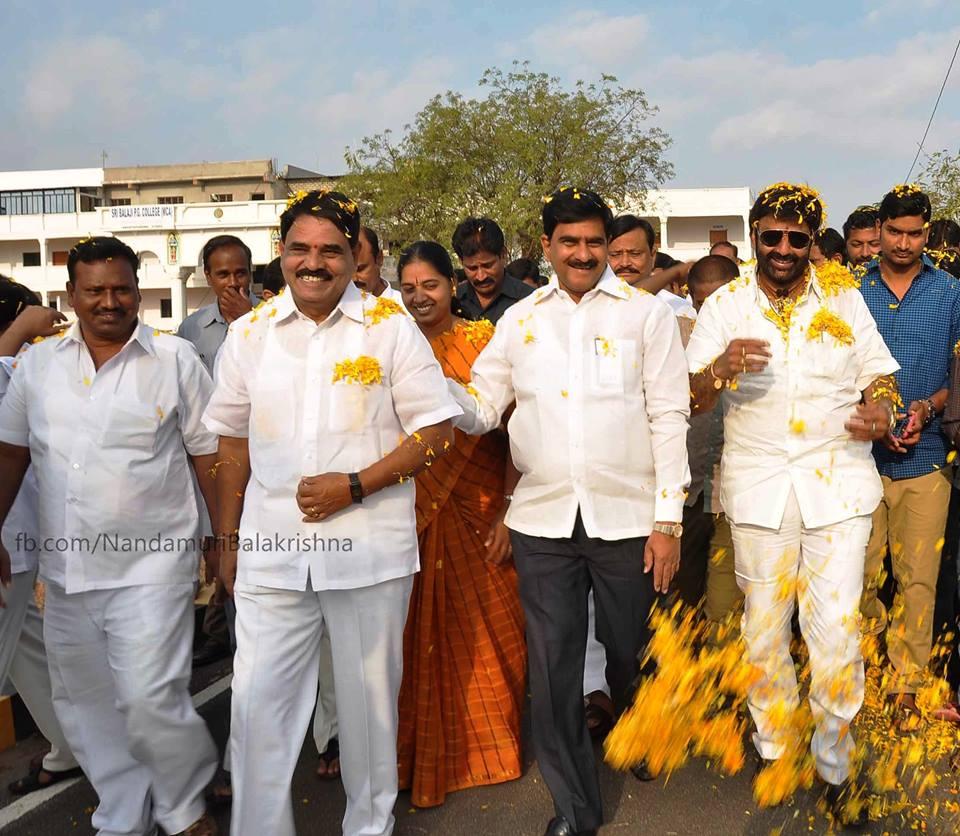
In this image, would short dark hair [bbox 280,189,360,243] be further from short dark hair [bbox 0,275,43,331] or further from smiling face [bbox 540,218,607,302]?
short dark hair [bbox 0,275,43,331]

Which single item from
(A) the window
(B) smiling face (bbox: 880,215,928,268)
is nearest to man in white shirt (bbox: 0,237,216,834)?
(B) smiling face (bbox: 880,215,928,268)

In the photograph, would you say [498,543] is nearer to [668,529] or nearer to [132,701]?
[668,529]

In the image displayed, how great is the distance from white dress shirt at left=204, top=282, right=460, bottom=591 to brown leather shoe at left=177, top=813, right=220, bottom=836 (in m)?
1.07

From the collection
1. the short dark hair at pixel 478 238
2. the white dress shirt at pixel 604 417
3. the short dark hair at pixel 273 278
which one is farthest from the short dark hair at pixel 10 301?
the white dress shirt at pixel 604 417

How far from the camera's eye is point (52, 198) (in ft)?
177

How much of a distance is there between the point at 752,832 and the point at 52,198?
57.7m

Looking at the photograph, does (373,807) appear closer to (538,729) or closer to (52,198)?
(538,729)

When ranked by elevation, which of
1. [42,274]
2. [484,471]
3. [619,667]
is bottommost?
[619,667]

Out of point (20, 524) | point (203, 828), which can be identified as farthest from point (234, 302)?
point (203, 828)

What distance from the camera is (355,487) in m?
3.20

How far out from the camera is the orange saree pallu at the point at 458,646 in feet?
13.5

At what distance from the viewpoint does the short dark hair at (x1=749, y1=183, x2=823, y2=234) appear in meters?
3.85

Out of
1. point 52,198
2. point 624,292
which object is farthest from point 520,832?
point 52,198

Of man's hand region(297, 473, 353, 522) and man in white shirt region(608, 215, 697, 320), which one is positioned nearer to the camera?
man's hand region(297, 473, 353, 522)
